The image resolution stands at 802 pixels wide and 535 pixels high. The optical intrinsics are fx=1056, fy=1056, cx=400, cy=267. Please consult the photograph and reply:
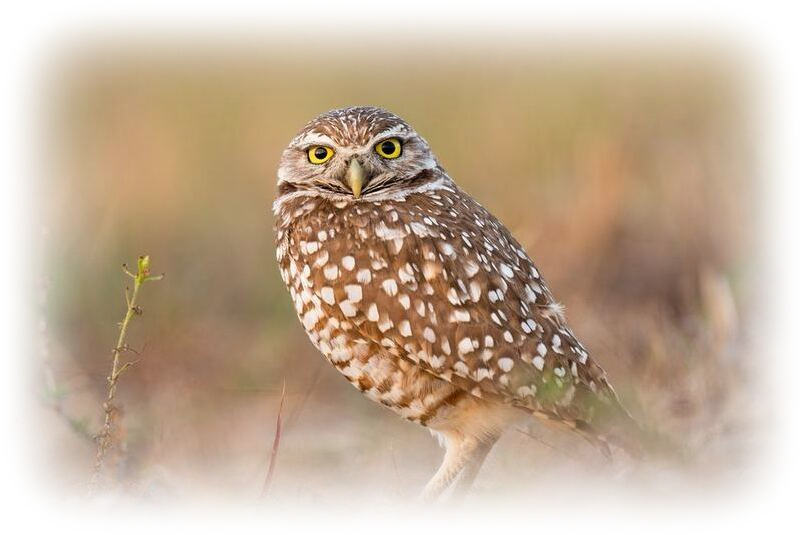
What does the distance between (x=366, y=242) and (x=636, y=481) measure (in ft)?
4.28

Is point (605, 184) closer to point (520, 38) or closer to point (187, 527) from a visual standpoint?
point (520, 38)

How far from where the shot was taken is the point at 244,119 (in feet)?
33.9

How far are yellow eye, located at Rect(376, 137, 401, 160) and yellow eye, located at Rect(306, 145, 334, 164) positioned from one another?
0.19 metres

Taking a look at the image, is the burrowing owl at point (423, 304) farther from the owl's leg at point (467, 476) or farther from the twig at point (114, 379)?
the twig at point (114, 379)

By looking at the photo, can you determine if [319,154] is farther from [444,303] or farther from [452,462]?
[452,462]

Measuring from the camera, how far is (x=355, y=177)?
4016mm

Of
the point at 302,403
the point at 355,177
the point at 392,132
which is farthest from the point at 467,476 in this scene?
the point at 392,132

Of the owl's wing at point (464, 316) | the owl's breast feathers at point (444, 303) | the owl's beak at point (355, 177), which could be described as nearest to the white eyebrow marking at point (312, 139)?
the owl's beak at point (355, 177)

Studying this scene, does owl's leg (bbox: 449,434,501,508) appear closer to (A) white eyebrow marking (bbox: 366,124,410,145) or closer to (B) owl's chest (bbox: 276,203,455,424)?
(B) owl's chest (bbox: 276,203,455,424)

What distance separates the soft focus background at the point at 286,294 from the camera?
4.43 metres

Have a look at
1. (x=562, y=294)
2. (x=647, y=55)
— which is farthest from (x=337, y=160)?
(x=647, y=55)

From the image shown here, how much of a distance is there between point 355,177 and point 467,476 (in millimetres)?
1234

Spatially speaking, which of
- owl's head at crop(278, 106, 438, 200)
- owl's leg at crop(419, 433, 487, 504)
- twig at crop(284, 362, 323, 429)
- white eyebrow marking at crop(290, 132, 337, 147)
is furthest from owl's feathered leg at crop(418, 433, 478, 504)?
white eyebrow marking at crop(290, 132, 337, 147)

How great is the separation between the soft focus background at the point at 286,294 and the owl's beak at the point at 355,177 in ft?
3.70
